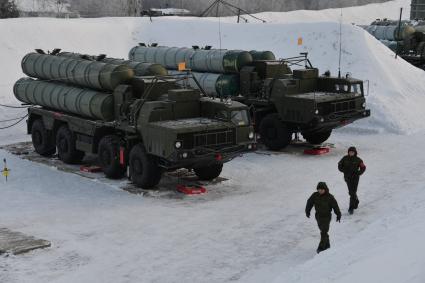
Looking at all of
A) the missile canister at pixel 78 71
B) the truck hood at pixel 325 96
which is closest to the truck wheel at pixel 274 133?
the truck hood at pixel 325 96

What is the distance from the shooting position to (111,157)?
17500 millimetres

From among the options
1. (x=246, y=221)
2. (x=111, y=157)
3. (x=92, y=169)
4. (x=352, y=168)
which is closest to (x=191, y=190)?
(x=111, y=157)

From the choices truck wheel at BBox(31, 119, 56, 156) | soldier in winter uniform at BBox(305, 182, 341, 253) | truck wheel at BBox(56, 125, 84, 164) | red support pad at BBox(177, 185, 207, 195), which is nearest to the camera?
soldier in winter uniform at BBox(305, 182, 341, 253)

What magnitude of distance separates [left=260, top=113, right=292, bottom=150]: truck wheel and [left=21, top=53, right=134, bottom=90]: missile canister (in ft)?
17.7

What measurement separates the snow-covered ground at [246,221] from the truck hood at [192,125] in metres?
1.68

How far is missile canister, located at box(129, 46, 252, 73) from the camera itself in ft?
73.6

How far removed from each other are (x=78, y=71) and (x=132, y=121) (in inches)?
125

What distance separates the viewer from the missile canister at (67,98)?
17688 mm

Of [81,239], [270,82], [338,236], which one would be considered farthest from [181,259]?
[270,82]

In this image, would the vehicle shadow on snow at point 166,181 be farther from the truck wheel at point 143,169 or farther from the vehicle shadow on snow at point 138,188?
the truck wheel at point 143,169

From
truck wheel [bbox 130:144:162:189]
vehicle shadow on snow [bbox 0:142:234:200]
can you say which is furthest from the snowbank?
truck wheel [bbox 130:144:162:189]

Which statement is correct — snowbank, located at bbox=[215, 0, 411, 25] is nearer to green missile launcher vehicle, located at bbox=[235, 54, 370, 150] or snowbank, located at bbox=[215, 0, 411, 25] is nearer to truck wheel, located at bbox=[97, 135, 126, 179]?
green missile launcher vehicle, located at bbox=[235, 54, 370, 150]

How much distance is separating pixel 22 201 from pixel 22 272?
492 cm

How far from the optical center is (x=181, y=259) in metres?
11.8
